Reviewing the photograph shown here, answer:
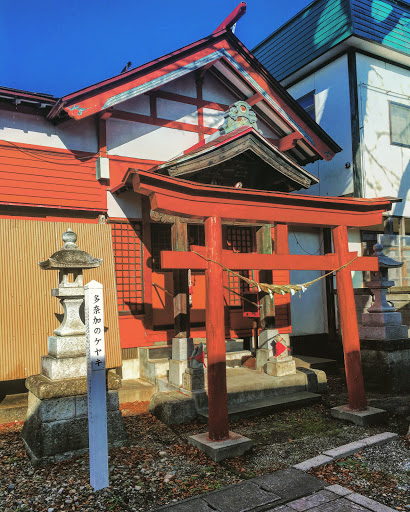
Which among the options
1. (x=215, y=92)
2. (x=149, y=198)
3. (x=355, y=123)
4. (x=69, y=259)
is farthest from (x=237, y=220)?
(x=355, y=123)

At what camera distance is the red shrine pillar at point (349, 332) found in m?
7.51

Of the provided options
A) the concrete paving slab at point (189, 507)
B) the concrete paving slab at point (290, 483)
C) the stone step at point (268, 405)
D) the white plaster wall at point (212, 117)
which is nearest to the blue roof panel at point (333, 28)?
the white plaster wall at point (212, 117)

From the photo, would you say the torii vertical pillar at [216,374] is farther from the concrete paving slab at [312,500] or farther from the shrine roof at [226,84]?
the shrine roof at [226,84]

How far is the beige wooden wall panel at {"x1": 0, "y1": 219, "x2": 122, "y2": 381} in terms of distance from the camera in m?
7.97

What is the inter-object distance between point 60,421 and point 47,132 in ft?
22.0

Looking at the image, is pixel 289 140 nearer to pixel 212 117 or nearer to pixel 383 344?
pixel 212 117

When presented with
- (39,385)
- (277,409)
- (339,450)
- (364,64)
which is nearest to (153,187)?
(39,385)

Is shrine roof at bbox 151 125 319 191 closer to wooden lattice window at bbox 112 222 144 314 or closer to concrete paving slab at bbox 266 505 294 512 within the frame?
wooden lattice window at bbox 112 222 144 314

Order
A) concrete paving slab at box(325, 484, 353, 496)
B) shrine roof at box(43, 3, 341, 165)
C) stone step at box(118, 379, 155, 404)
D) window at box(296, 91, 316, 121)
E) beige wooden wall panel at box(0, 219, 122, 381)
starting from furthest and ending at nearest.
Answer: window at box(296, 91, 316, 121) → shrine roof at box(43, 3, 341, 165) → stone step at box(118, 379, 155, 404) → beige wooden wall panel at box(0, 219, 122, 381) → concrete paving slab at box(325, 484, 353, 496)

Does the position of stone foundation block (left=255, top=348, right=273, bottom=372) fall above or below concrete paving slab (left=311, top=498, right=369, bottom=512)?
above

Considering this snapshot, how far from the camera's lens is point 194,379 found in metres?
8.02

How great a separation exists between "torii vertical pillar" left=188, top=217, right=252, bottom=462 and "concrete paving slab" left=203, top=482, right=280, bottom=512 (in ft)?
3.30

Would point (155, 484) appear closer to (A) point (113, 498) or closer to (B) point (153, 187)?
(A) point (113, 498)

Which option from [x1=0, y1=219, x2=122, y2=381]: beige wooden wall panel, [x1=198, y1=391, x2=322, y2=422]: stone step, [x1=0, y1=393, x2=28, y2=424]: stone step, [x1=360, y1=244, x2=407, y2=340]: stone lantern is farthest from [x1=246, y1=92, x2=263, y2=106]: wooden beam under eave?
[x1=0, y1=393, x2=28, y2=424]: stone step
